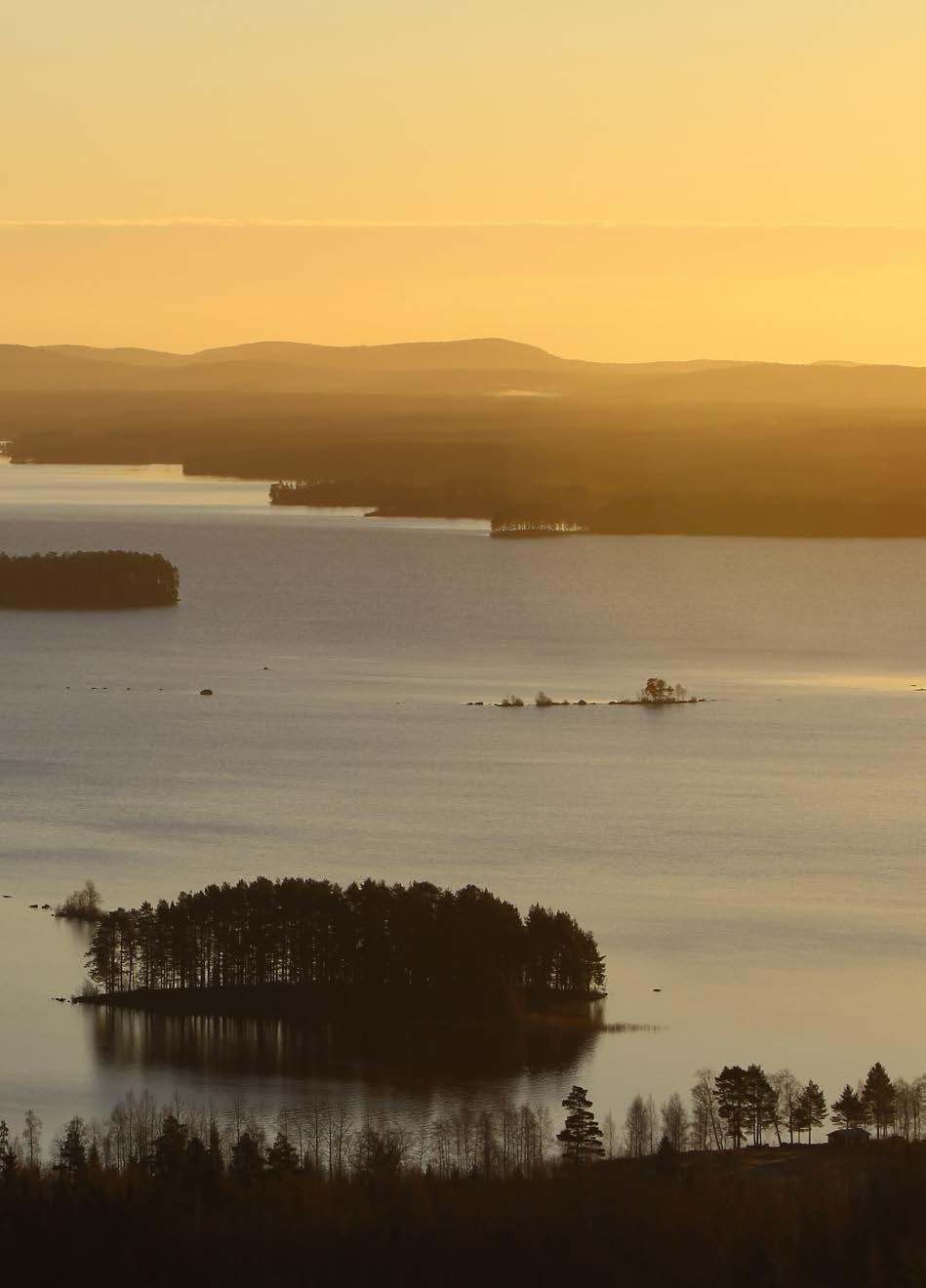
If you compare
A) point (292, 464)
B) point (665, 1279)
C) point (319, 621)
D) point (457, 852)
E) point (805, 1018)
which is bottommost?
point (665, 1279)

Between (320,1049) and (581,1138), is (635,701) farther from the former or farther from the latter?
(581,1138)

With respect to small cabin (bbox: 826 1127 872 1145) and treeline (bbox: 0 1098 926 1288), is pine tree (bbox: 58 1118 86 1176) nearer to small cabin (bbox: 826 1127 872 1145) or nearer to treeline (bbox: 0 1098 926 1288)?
treeline (bbox: 0 1098 926 1288)

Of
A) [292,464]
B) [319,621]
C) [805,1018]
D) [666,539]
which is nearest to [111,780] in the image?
[805,1018]

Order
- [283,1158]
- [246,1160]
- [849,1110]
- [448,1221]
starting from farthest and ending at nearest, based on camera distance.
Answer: [849,1110]
[246,1160]
[283,1158]
[448,1221]

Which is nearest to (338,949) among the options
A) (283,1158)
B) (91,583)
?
(283,1158)

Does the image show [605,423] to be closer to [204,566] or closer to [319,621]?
[204,566]

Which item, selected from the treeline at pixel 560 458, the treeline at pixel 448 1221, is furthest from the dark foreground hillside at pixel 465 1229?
the treeline at pixel 560 458

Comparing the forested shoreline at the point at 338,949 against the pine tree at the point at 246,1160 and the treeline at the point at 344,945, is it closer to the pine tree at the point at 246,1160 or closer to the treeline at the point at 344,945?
the treeline at the point at 344,945
